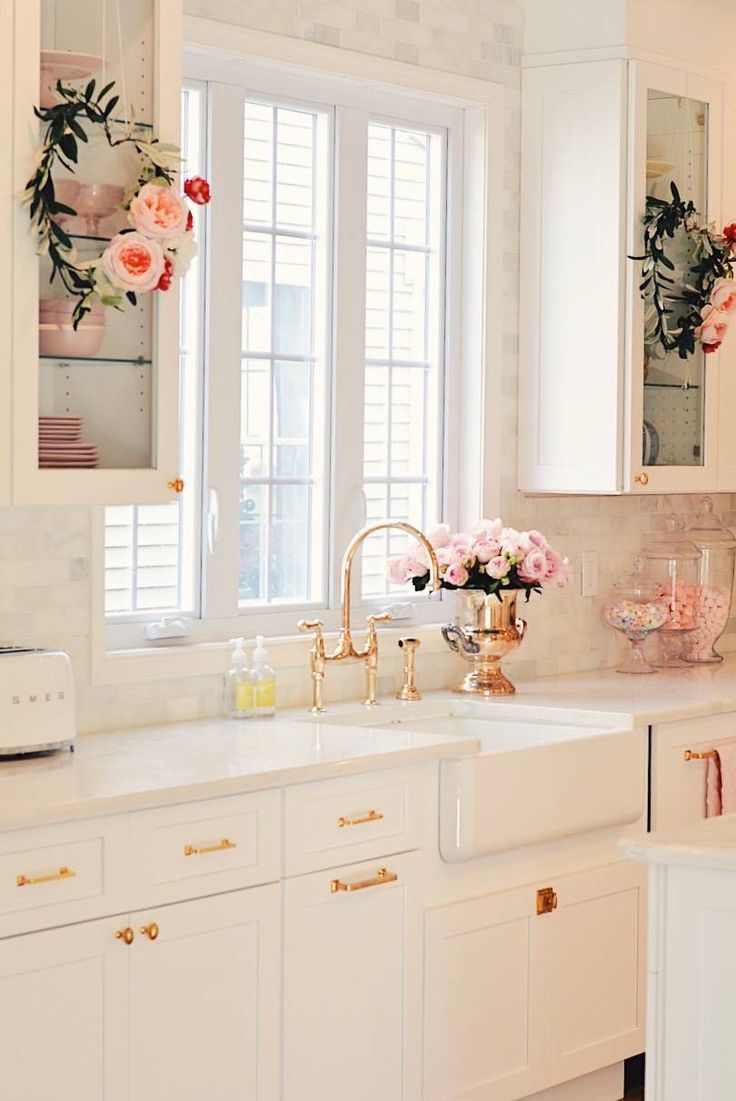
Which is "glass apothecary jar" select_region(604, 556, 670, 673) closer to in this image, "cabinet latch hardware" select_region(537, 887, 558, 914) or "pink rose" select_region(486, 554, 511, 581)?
"pink rose" select_region(486, 554, 511, 581)

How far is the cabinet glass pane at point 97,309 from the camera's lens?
2906mm

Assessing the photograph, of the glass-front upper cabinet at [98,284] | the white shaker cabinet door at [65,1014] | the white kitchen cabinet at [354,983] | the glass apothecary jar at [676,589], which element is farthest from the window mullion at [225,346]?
the glass apothecary jar at [676,589]

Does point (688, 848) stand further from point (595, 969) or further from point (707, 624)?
point (707, 624)

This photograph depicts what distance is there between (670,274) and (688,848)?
221 cm

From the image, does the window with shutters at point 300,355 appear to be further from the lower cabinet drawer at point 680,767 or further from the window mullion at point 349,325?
the lower cabinet drawer at point 680,767

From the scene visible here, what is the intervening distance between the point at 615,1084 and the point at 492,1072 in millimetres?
555

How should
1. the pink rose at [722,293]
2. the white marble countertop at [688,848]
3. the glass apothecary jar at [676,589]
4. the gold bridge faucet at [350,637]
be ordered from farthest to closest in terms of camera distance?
1. the glass apothecary jar at [676,589]
2. the pink rose at [722,293]
3. the gold bridge faucet at [350,637]
4. the white marble countertop at [688,848]

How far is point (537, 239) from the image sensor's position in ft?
14.0

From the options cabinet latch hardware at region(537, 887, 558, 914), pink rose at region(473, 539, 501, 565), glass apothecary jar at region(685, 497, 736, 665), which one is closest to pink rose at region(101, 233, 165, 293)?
pink rose at region(473, 539, 501, 565)

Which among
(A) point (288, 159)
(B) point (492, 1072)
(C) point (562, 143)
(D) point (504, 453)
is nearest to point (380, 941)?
(B) point (492, 1072)

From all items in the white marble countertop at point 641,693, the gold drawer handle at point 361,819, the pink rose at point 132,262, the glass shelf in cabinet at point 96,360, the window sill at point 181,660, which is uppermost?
the pink rose at point 132,262

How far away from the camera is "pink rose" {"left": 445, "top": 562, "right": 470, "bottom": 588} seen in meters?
3.85

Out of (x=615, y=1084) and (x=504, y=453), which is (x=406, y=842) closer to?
(x=615, y=1084)

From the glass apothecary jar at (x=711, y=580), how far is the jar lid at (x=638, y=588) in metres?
0.16
